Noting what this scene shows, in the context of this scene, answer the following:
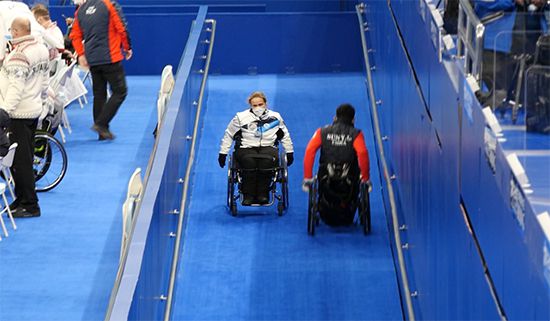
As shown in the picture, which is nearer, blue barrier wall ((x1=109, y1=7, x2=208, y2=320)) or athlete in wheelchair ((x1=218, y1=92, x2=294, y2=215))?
blue barrier wall ((x1=109, y1=7, x2=208, y2=320))

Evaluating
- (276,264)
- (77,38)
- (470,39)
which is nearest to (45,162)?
(77,38)

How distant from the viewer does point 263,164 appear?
1231cm

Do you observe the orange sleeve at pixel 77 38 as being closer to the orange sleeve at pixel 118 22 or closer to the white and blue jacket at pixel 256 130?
the orange sleeve at pixel 118 22

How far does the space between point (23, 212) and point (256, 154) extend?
240 cm

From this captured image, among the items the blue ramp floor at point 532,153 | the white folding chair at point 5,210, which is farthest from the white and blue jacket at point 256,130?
the blue ramp floor at point 532,153

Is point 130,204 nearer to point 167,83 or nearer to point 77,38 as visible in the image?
point 167,83

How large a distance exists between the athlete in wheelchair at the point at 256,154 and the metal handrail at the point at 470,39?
513 cm

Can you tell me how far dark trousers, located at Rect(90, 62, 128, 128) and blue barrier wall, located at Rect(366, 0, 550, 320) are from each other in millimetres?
3519

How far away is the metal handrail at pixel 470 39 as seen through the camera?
6453mm

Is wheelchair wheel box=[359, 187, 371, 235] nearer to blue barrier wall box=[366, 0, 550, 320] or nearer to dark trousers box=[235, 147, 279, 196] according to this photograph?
blue barrier wall box=[366, 0, 550, 320]

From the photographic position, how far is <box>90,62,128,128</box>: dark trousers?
14.5 m

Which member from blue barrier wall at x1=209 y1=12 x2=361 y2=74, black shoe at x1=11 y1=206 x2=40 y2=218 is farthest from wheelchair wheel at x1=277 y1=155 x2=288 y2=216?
blue barrier wall at x1=209 y1=12 x2=361 y2=74

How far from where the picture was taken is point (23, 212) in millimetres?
12180

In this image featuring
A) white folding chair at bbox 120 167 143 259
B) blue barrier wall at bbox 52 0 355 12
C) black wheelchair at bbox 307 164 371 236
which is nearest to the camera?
white folding chair at bbox 120 167 143 259
